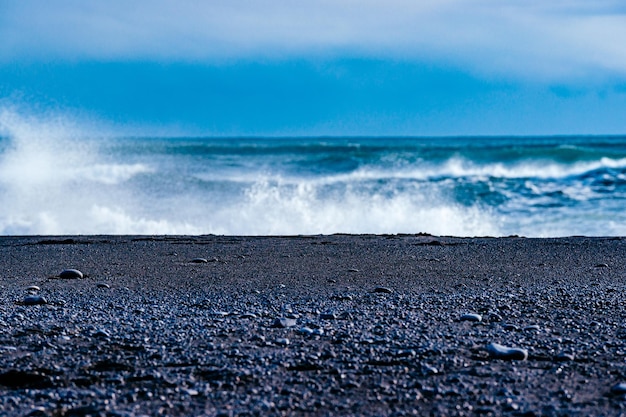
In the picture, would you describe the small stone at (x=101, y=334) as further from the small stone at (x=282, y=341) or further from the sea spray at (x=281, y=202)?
the sea spray at (x=281, y=202)

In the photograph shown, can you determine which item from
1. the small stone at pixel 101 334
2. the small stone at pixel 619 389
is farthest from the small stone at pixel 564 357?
the small stone at pixel 101 334

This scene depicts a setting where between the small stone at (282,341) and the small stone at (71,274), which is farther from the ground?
the small stone at (71,274)

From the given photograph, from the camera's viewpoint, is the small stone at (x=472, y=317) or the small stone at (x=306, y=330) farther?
the small stone at (x=472, y=317)

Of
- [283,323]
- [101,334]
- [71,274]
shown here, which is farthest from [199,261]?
[101,334]

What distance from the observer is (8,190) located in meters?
13.1

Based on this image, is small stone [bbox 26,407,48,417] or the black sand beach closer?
small stone [bbox 26,407,48,417]

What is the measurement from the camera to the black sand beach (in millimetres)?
2594

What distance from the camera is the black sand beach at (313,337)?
2.59 metres

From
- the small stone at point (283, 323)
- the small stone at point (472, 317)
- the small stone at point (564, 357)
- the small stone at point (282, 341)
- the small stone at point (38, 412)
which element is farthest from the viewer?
the small stone at point (472, 317)

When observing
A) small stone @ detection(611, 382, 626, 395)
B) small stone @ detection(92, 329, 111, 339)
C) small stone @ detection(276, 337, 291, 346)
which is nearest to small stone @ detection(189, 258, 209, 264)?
small stone @ detection(92, 329, 111, 339)

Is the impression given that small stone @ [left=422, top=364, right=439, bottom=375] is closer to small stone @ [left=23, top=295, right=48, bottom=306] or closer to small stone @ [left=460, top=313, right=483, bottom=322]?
small stone @ [left=460, top=313, right=483, bottom=322]

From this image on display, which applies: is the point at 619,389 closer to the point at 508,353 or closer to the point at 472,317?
the point at 508,353

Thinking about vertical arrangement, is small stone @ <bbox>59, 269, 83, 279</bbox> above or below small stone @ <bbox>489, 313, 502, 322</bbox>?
above

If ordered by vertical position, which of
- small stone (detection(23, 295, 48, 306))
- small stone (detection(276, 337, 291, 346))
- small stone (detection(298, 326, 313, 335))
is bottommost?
small stone (detection(276, 337, 291, 346))
